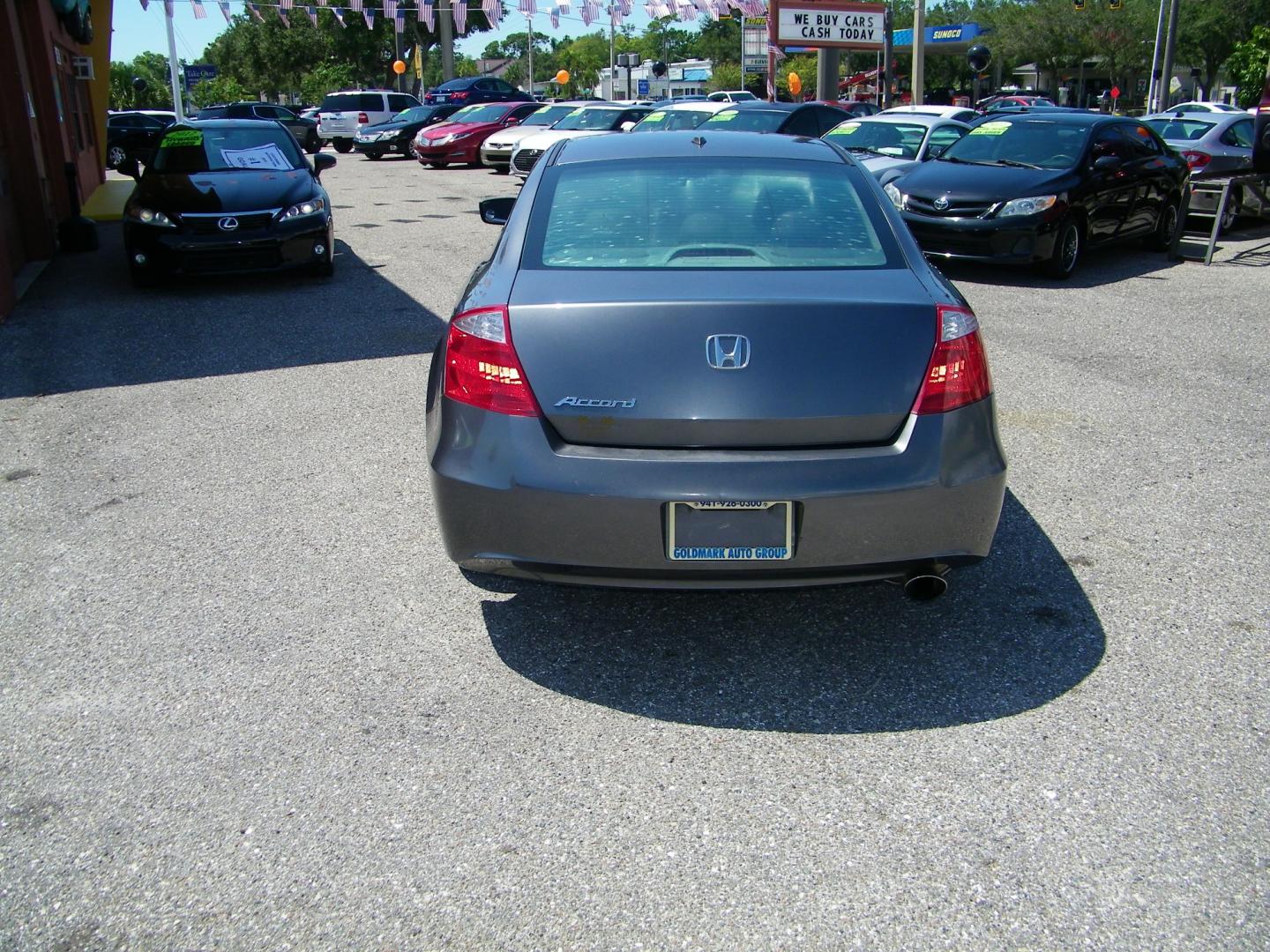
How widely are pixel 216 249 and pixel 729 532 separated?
8109 mm

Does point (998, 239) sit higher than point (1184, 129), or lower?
lower

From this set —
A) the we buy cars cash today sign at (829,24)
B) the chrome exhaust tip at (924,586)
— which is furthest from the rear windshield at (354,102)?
the chrome exhaust tip at (924,586)

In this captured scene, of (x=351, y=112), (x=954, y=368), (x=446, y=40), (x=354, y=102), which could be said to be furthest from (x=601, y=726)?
(x=446, y=40)

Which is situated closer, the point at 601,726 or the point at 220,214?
the point at 601,726

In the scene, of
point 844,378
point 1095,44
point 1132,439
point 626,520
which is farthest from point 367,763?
point 1095,44

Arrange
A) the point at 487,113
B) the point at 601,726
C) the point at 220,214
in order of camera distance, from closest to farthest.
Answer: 1. the point at 601,726
2. the point at 220,214
3. the point at 487,113

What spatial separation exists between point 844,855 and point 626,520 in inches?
40.8

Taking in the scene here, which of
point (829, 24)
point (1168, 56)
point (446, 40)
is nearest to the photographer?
point (1168, 56)

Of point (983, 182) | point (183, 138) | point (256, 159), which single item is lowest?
point (983, 182)

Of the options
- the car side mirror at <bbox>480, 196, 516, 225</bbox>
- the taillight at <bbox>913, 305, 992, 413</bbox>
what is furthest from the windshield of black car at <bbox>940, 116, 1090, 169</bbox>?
the taillight at <bbox>913, 305, 992, 413</bbox>

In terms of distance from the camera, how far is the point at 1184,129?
15414 mm

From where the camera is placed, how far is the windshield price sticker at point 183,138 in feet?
36.3

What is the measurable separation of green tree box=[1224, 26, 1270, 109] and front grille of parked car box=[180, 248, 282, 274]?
108ft

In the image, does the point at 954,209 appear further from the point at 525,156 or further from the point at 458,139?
the point at 458,139
